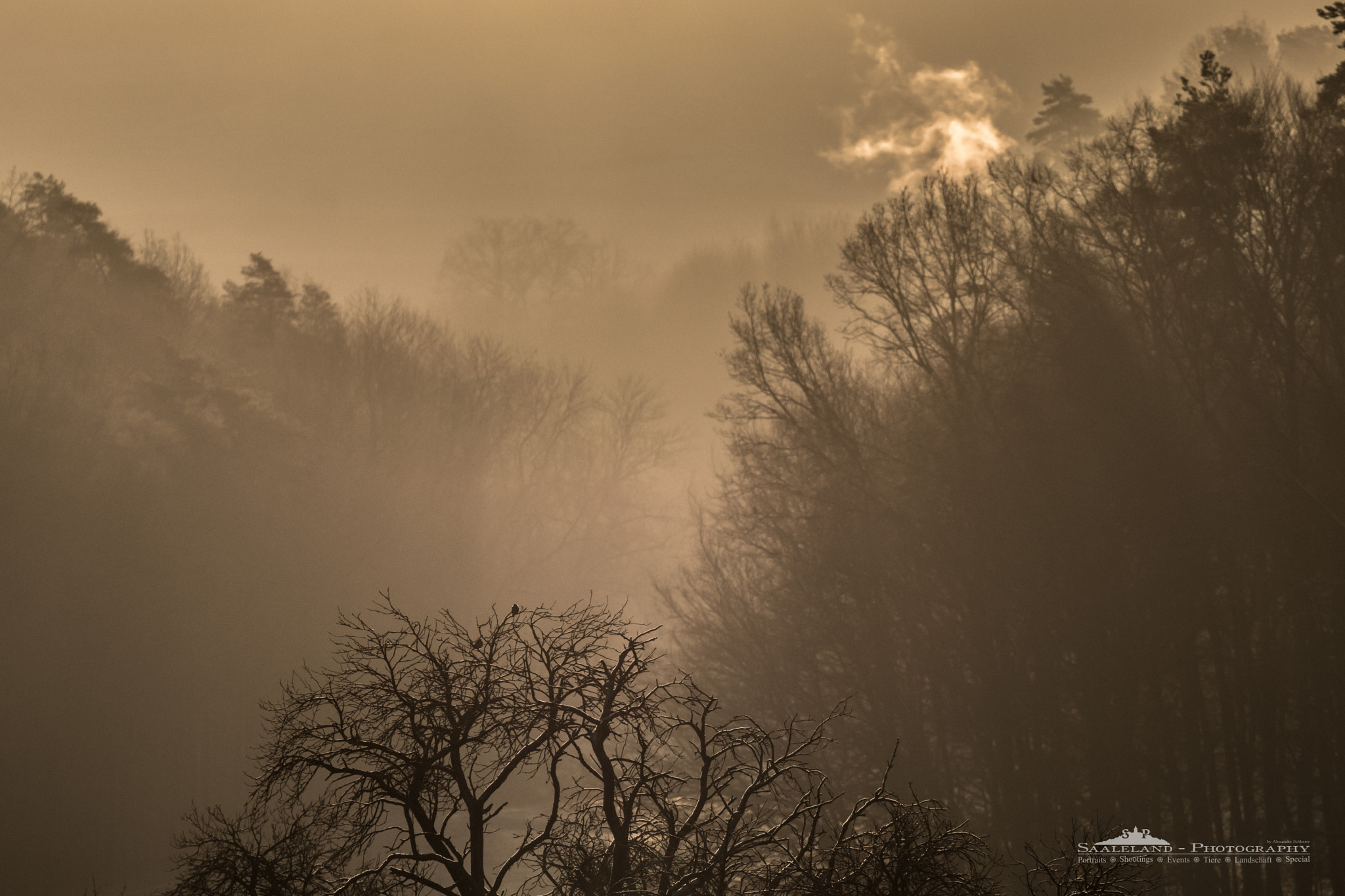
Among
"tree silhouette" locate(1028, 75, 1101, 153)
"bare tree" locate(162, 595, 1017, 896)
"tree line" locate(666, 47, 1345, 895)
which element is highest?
"tree silhouette" locate(1028, 75, 1101, 153)

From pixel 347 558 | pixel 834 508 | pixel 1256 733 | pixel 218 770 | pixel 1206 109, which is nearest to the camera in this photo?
pixel 1206 109

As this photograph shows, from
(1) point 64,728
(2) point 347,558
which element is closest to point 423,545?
(2) point 347,558

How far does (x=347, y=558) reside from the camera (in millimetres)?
42594

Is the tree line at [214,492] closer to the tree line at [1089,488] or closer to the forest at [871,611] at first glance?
the forest at [871,611]

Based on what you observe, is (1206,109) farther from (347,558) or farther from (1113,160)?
(347,558)

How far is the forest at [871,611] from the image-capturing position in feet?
31.5

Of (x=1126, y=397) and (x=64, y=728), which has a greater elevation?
(x=1126, y=397)

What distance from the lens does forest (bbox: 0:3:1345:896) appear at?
378 inches

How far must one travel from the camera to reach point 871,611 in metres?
23.2

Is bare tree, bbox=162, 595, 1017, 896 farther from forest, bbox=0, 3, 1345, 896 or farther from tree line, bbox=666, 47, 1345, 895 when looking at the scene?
tree line, bbox=666, 47, 1345, 895

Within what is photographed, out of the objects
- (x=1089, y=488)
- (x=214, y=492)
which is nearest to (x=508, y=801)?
(x=1089, y=488)

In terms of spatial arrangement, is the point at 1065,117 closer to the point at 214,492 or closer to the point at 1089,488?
the point at 1089,488

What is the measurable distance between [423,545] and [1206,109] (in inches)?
1531

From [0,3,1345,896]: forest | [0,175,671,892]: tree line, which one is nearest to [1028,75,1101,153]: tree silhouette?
[0,3,1345,896]: forest
